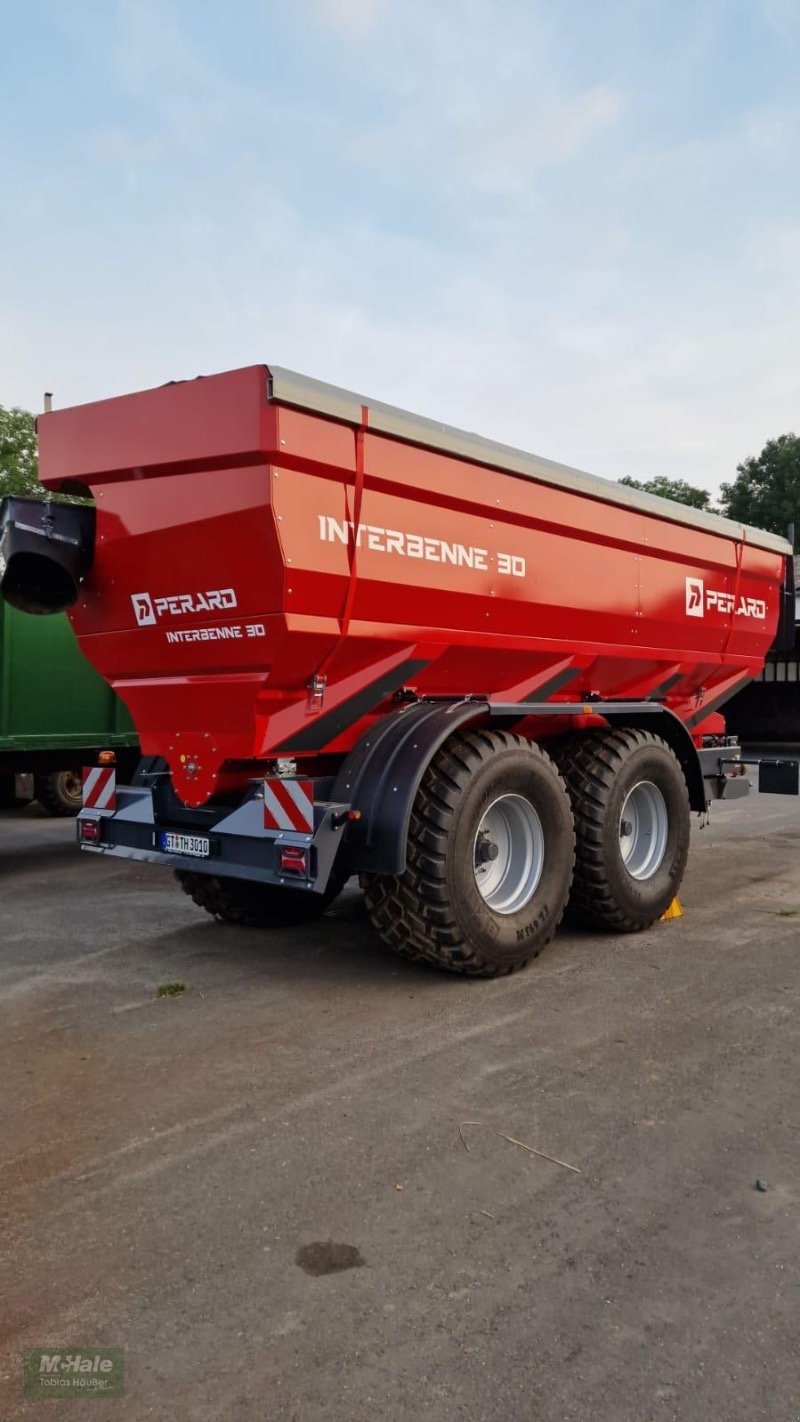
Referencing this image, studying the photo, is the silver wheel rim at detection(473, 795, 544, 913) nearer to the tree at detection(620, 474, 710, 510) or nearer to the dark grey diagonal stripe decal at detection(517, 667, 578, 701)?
the dark grey diagonal stripe decal at detection(517, 667, 578, 701)

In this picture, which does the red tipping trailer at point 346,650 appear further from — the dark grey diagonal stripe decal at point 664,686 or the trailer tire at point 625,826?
the dark grey diagonal stripe decal at point 664,686

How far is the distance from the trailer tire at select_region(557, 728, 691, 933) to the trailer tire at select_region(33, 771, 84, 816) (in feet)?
21.7

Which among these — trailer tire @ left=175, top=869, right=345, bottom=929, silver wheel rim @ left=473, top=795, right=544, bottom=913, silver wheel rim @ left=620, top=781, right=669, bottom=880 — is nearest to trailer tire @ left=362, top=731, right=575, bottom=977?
silver wheel rim @ left=473, top=795, right=544, bottom=913

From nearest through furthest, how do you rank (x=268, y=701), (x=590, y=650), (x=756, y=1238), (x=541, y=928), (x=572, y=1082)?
(x=756, y=1238), (x=572, y=1082), (x=268, y=701), (x=541, y=928), (x=590, y=650)

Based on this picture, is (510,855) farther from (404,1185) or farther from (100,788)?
(404,1185)

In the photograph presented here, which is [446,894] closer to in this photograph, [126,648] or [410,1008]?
[410,1008]

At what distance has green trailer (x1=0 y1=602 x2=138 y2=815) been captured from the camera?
864 cm

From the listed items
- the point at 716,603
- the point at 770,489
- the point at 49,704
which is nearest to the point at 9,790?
the point at 49,704

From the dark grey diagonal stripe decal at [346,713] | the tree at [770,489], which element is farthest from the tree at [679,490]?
the dark grey diagonal stripe decal at [346,713]

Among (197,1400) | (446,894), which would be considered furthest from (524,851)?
(197,1400)

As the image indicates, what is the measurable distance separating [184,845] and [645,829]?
122 inches

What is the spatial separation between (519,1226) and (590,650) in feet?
13.6

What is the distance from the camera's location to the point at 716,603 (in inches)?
302

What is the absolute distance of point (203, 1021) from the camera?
4641 millimetres
